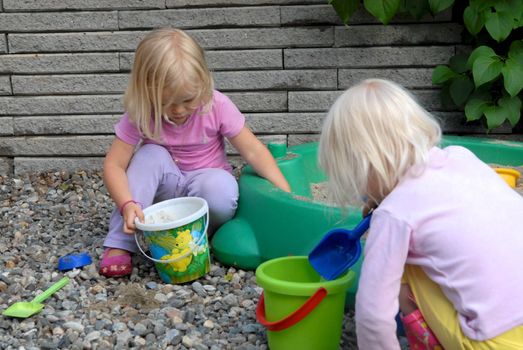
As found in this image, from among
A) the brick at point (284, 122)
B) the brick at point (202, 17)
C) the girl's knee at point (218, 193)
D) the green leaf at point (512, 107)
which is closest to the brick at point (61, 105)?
the brick at point (202, 17)

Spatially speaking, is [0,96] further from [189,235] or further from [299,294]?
[299,294]

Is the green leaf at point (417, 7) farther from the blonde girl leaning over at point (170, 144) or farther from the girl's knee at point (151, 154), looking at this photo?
the girl's knee at point (151, 154)

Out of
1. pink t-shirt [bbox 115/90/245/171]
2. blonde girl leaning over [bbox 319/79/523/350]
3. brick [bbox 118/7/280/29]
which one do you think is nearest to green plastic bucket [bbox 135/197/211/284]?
pink t-shirt [bbox 115/90/245/171]

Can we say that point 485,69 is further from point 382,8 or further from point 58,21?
point 58,21

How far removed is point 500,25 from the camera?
2787mm

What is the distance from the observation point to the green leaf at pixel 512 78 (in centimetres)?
279

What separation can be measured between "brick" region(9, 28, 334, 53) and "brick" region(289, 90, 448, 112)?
21cm

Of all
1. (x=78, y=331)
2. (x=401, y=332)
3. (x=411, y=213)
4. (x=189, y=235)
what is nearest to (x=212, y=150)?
(x=189, y=235)

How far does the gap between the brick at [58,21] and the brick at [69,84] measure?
0.68ft

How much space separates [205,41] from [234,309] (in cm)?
148

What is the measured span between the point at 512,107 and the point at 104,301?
1.74m

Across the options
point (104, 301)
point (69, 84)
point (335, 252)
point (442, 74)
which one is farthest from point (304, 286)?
point (69, 84)

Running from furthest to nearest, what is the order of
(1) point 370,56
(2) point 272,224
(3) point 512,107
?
(1) point 370,56
(3) point 512,107
(2) point 272,224

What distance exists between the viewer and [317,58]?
3135 millimetres
